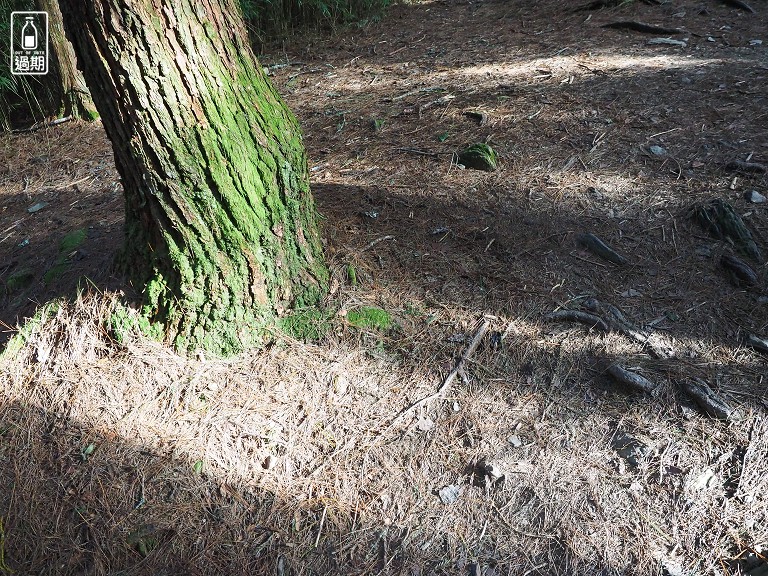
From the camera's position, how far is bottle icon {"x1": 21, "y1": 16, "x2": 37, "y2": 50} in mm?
5207

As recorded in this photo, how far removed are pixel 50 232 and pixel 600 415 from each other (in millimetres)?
3700

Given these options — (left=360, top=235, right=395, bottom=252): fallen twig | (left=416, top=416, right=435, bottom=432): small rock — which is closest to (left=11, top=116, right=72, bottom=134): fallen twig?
(left=360, top=235, right=395, bottom=252): fallen twig

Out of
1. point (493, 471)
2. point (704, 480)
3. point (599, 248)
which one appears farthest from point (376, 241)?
point (704, 480)

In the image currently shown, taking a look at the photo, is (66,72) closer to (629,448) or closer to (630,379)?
(630,379)

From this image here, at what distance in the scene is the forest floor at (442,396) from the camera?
213 cm

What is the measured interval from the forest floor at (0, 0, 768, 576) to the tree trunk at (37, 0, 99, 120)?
1871 millimetres

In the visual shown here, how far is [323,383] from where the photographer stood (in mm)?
2574

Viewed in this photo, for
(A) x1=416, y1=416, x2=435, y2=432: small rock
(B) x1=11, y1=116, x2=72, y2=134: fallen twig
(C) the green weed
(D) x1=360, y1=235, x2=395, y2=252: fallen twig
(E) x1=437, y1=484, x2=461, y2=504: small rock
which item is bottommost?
(E) x1=437, y1=484, x2=461, y2=504: small rock

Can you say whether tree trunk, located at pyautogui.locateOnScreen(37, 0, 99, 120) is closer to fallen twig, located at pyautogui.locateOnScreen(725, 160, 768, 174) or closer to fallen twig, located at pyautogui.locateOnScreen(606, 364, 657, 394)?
fallen twig, located at pyautogui.locateOnScreen(606, 364, 657, 394)

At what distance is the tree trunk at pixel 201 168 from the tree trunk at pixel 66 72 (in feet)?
12.1

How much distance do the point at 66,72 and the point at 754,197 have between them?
19.9 ft

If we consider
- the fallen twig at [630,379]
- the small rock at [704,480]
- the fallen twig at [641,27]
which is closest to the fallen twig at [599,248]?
the fallen twig at [630,379]

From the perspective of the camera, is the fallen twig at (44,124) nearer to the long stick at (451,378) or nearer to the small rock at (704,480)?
the long stick at (451,378)

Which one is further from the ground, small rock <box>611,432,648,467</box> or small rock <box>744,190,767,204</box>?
small rock <box>744,190,767,204</box>
